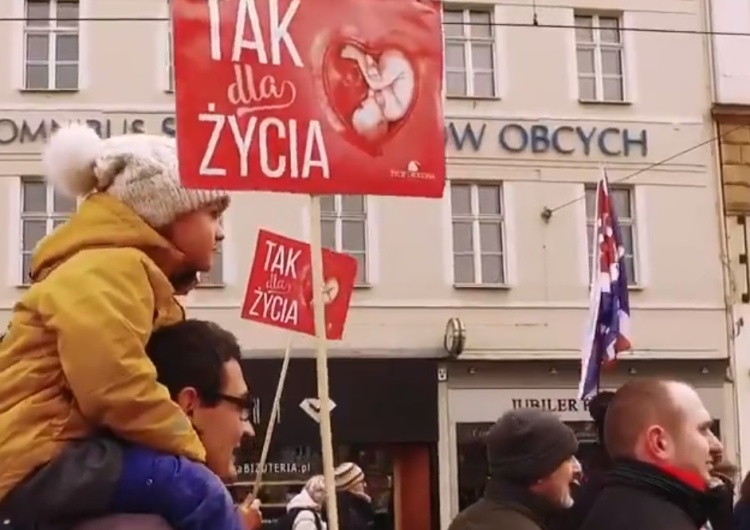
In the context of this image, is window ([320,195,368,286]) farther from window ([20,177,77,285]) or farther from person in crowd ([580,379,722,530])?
person in crowd ([580,379,722,530])

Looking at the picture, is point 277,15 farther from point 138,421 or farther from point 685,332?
point 685,332

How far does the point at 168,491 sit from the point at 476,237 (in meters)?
16.5

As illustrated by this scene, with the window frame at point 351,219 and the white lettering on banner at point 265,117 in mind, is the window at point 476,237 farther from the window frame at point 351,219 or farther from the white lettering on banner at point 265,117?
the white lettering on banner at point 265,117

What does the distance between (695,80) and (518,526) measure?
16507mm

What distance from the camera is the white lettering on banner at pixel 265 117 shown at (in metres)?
5.41

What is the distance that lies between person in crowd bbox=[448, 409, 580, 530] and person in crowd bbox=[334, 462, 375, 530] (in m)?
4.70

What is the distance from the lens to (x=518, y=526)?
4402mm

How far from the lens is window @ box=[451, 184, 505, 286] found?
18828 millimetres

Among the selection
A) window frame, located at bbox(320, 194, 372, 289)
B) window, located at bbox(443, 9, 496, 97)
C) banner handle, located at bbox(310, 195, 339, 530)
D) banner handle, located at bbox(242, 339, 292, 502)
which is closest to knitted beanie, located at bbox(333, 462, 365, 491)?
banner handle, located at bbox(242, 339, 292, 502)

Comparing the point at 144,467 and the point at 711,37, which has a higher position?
the point at 711,37

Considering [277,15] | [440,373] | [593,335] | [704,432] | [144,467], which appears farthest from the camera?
[440,373]

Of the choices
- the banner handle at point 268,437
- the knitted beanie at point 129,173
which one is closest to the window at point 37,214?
the banner handle at point 268,437

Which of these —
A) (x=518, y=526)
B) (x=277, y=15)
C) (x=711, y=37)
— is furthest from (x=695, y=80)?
(x=518, y=526)

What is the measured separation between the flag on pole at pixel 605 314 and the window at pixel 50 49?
9.54 meters
